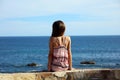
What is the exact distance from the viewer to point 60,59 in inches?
284

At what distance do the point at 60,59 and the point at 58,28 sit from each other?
0.53 m

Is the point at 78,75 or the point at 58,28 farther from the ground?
the point at 58,28

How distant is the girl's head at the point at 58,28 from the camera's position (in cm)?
718

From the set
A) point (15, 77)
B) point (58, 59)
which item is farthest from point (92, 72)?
point (15, 77)

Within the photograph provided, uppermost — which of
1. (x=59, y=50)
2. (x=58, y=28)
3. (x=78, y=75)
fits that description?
(x=58, y=28)

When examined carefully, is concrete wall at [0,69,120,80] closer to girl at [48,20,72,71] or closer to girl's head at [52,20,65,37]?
girl at [48,20,72,71]

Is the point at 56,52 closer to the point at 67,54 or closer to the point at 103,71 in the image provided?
the point at 67,54

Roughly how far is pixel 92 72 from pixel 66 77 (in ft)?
1.49

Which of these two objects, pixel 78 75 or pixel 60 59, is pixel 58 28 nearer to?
pixel 60 59

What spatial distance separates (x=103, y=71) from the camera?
6.94m

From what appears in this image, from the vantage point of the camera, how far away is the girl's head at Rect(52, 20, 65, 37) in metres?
7.18

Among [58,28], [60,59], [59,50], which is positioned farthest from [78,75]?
[58,28]

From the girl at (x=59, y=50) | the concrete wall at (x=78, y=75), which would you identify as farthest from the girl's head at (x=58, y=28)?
the concrete wall at (x=78, y=75)

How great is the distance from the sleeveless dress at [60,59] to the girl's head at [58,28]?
131 mm
